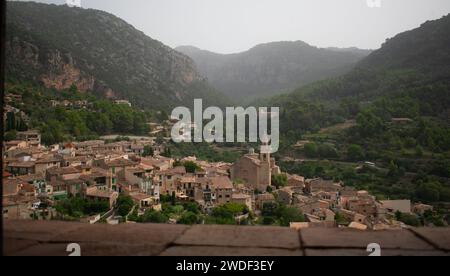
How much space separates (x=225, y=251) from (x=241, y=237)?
0.67ft

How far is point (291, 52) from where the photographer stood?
87125 millimetres

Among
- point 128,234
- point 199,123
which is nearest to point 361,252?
point 128,234

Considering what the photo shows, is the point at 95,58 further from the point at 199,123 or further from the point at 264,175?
the point at 264,175

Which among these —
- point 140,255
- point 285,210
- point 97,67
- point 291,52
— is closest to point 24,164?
point 285,210

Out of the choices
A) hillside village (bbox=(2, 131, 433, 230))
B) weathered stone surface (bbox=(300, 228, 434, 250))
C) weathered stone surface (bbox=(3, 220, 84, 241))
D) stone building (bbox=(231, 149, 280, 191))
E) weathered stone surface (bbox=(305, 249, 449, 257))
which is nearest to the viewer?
weathered stone surface (bbox=(305, 249, 449, 257))

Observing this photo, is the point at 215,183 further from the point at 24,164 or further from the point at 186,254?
the point at 186,254

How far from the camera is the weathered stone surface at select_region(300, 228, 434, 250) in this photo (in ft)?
5.10

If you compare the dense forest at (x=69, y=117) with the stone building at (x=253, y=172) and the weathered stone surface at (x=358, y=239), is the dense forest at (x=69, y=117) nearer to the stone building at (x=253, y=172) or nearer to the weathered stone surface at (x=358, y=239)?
the stone building at (x=253, y=172)

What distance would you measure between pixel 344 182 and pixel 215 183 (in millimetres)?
9498

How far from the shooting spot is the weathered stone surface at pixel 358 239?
61.2 inches

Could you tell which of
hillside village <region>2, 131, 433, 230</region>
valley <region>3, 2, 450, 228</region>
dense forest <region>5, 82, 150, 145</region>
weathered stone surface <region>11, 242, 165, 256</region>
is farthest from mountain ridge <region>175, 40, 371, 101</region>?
weathered stone surface <region>11, 242, 165, 256</region>

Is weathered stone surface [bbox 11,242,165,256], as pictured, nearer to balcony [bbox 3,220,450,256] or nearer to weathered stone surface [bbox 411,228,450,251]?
balcony [bbox 3,220,450,256]

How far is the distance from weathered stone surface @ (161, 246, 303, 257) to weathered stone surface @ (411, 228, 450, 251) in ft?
1.81
